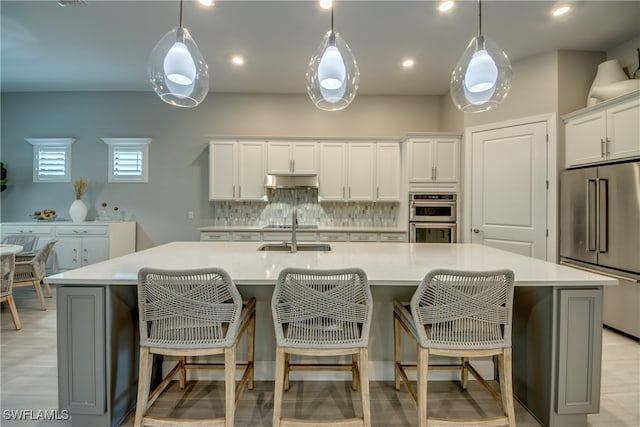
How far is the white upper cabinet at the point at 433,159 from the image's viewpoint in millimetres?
4375

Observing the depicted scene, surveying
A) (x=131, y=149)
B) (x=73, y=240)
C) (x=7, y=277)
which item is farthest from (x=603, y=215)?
(x=73, y=240)

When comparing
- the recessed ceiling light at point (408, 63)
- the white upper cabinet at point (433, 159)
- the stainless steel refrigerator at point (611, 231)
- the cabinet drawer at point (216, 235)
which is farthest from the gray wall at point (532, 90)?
the cabinet drawer at point (216, 235)

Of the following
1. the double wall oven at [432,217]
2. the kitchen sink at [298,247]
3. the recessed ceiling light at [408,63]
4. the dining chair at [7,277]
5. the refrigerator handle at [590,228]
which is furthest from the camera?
the double wall oven at [432,217]

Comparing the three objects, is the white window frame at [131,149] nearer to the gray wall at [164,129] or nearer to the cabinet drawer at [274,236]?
the gray wall at [164,129]

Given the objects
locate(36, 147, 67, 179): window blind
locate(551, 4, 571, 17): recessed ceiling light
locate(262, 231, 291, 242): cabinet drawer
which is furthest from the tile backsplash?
locate(551, 4, 571, 17): recessed ceiling light

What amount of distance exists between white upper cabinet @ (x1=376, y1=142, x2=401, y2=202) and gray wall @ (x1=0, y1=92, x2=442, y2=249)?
1.53ft

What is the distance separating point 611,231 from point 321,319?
10.0 feet

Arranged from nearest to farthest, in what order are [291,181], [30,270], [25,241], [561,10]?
[561,10] < [30,270] < [25,241] < [291,181]

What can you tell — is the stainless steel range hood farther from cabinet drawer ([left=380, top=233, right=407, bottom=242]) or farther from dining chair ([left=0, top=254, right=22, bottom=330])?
dining chair ([left=0, top=254, right=22, bottom=330])

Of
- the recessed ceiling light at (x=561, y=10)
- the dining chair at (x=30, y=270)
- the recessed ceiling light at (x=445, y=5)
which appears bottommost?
the dining chair at (x=30, y=270)

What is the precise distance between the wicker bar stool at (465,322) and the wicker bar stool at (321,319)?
10.8 inches

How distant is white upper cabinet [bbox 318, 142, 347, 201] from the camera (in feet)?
15.4

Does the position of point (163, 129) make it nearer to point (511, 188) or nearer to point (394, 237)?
point (394, 237)

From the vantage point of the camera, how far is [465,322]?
1.53 meters
